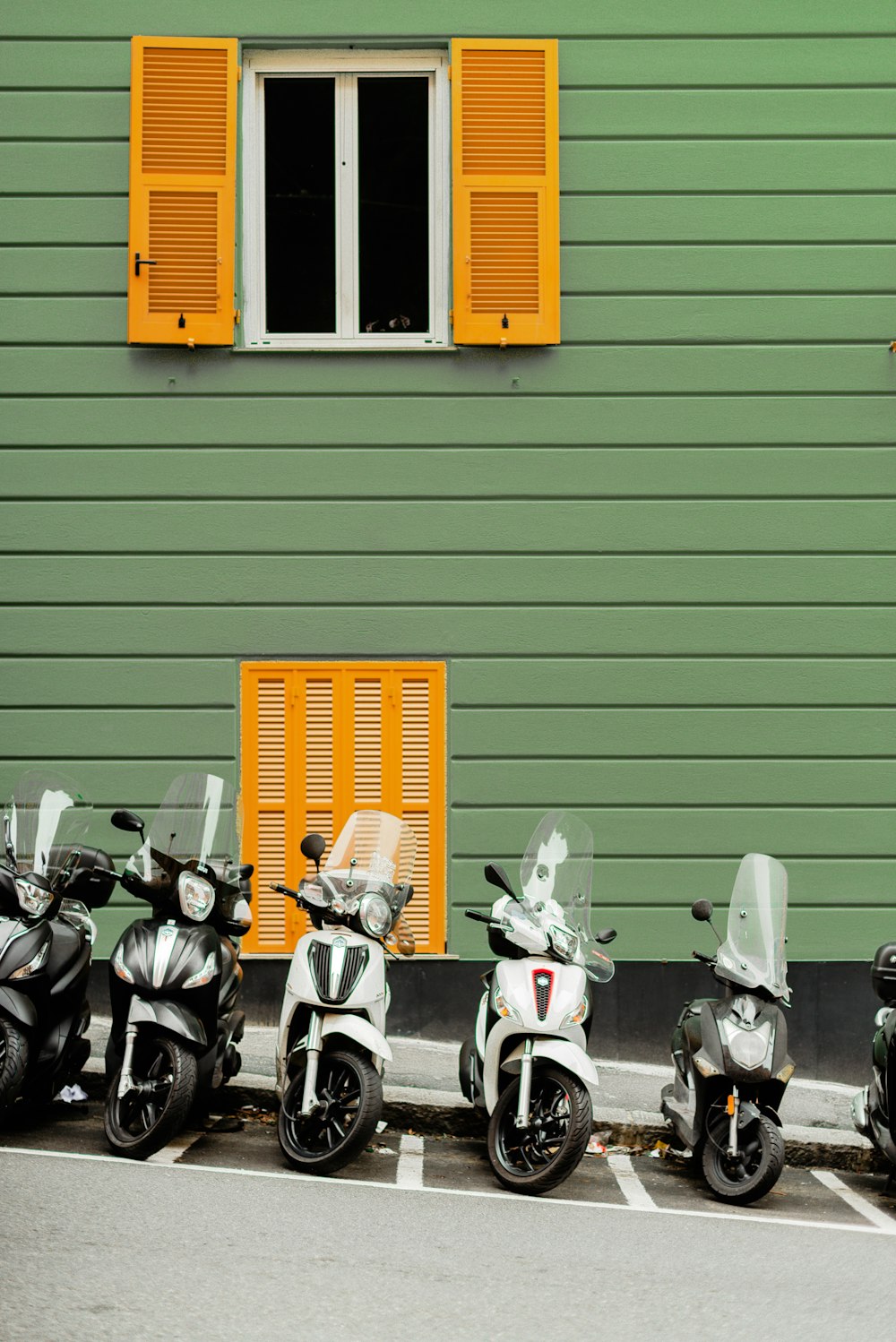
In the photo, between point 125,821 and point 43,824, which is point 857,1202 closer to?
point 125,821

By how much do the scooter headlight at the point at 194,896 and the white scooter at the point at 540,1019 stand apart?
1214 mm

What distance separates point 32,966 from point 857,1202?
12.3 feet

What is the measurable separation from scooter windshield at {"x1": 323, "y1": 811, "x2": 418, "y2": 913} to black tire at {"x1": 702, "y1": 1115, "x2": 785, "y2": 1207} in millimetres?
1730

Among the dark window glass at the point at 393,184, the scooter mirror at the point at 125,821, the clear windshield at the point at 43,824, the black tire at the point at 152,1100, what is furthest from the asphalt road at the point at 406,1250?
the dark window glass at the point at 393,184

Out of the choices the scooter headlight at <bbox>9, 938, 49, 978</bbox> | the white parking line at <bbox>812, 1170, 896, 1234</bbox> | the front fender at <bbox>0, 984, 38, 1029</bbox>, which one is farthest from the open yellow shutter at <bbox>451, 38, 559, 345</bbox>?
the white parking line at <bbox>812, 1170, 896, 1234</bbox>

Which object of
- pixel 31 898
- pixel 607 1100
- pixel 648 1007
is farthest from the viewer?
pixel 648 1007

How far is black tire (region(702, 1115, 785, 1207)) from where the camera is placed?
237 inches

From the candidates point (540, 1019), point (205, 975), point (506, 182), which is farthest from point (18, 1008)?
point (506, 182)

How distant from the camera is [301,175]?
9.18 m

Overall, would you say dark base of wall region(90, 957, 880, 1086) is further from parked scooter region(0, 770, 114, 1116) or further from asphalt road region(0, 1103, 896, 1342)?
parked scooter region(0, 770, 114, 1116)

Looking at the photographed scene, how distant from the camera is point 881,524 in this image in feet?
29.0

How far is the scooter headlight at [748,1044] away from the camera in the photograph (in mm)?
6162

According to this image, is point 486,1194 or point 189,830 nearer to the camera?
point 486,1194

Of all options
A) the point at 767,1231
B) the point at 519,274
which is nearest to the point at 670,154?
the point at 519,274
